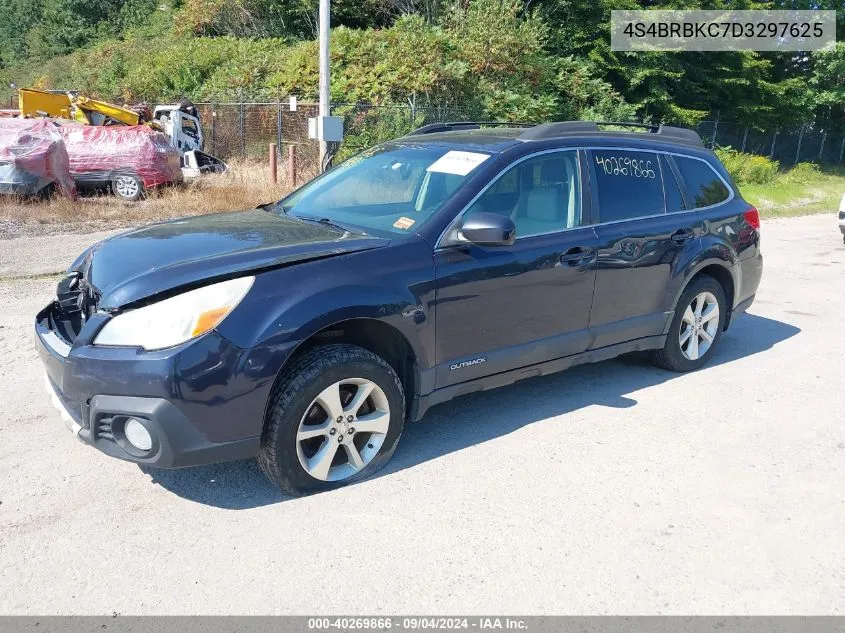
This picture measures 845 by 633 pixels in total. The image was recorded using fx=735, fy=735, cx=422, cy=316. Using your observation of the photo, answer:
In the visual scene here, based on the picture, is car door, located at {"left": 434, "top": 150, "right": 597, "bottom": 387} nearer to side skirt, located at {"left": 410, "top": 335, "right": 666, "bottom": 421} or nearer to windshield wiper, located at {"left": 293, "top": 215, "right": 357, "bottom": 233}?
side skirt, located at {"left": 410, "top": 335, "right": 666, "bottom": 421}

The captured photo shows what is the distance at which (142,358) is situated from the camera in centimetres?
310

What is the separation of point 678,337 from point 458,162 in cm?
222

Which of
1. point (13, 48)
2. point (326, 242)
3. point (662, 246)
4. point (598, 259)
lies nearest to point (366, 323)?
point (326, 242)

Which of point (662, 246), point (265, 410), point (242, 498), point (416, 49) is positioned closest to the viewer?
point (265, 410)

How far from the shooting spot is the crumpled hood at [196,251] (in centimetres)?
327

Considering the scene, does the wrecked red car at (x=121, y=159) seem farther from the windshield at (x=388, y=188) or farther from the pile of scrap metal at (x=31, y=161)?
the windshield at (x=388, y=188)

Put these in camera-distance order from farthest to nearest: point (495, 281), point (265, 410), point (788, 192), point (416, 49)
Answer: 1. point (788, 192)
2. point (416, 49)
3. point (495, 281)
4. point (265, 410)

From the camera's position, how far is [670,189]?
5.23m

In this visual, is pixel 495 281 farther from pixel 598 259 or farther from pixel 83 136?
pixel 83 136

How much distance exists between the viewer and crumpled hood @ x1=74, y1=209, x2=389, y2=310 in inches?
129

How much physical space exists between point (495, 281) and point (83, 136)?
13143mm

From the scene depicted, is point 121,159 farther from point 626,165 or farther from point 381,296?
point 381,296

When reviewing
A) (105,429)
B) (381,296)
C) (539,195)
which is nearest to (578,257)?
(539,195)

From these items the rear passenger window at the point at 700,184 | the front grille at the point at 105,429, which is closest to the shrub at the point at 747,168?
the rear passenger window at the point at 700,184
